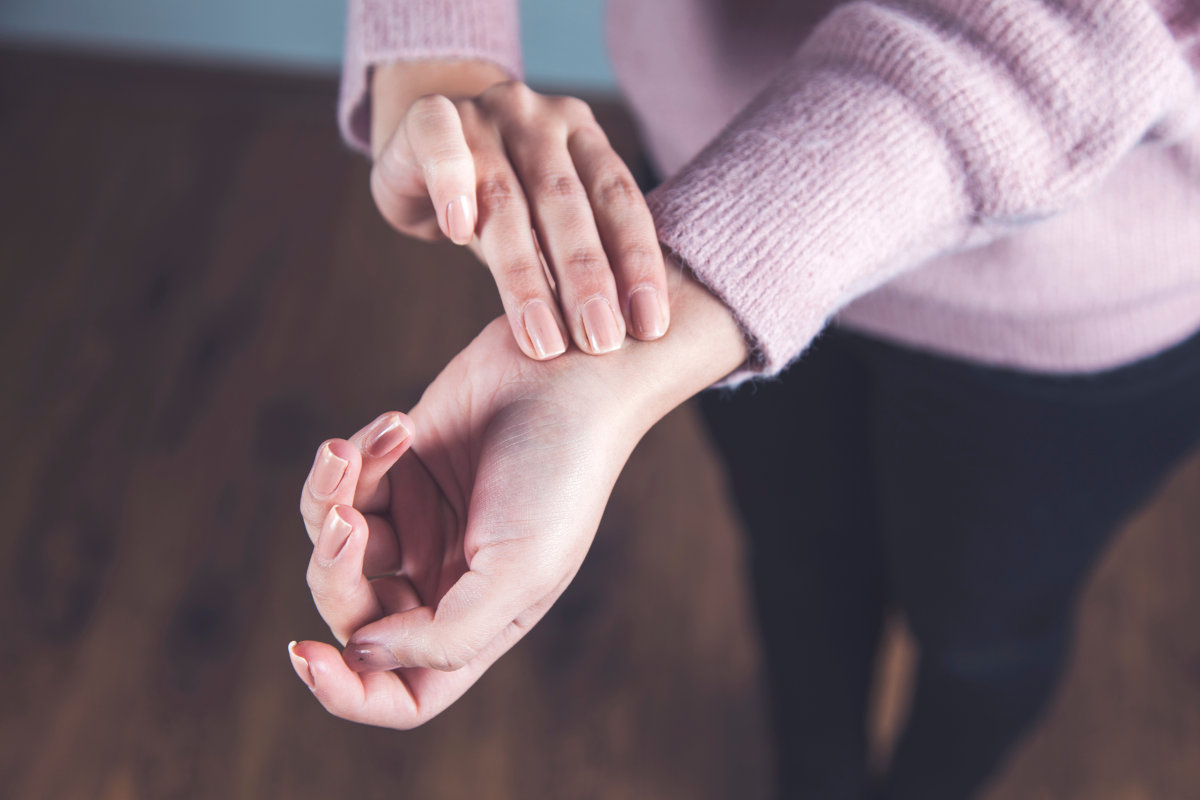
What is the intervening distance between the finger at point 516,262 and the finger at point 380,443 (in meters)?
0.07

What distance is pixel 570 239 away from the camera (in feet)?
1.52

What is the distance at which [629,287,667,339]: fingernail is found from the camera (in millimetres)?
453

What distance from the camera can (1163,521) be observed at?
138cm

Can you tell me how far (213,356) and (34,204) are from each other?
22.0 inches

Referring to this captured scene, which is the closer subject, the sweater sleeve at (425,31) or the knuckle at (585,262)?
the knuckle at (585,262)

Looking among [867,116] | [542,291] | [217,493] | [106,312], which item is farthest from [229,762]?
[867,116]

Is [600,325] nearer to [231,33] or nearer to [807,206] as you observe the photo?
[807,206]

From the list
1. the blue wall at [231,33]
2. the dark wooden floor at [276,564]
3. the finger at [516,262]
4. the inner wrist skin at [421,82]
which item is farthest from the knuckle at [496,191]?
the blue wall at [231,33]

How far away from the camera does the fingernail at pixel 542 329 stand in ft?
1.50

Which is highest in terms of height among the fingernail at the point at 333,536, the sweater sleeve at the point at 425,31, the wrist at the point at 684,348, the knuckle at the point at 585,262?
the sweater sleeve at the point at 425,31

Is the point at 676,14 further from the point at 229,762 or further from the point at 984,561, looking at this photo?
the point at 229,762

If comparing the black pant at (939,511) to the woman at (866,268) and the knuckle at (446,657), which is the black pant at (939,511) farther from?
the knuckle at (446,657)

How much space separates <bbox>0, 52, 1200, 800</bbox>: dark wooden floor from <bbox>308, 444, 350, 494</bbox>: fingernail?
0.85m

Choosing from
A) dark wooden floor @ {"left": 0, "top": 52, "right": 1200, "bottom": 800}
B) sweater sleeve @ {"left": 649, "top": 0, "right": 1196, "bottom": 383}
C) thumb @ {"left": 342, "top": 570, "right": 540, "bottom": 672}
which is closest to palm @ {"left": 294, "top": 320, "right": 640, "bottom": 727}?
thumb @ {"left": 342, "top": 570, "right": 540, "bottom": 672}
